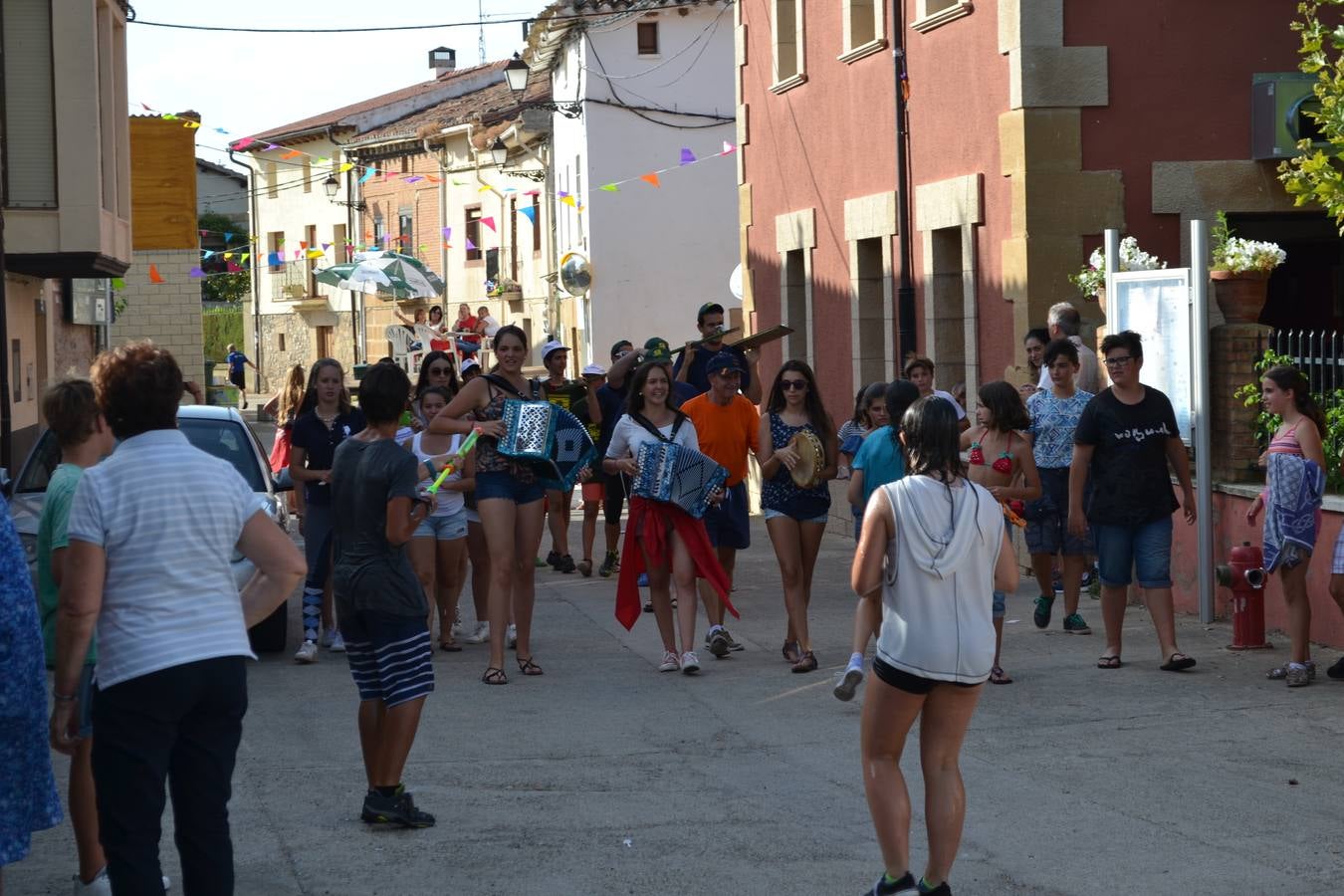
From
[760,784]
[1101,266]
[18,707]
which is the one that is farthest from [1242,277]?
[18,707]

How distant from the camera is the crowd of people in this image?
15.7ft

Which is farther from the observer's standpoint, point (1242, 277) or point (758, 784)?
point (1242, 277)

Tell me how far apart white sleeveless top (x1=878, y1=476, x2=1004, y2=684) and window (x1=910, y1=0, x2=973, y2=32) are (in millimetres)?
10813

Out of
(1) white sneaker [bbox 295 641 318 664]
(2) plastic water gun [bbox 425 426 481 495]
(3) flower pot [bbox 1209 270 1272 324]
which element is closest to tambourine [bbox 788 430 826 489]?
(2) plastic water gun [bbox 425 426 481 495]

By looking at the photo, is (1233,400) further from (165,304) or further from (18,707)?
(165,304)

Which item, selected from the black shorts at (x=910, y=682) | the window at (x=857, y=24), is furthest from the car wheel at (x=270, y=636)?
the window at (x=857, y=24)

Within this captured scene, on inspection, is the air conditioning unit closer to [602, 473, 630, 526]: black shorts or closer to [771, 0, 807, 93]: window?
[602, 473, 630, 526]: black shorts

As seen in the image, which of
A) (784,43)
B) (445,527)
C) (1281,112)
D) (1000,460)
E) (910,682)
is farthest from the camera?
(784,43)

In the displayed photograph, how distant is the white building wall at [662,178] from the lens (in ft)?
121

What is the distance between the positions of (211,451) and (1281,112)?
8.36 m

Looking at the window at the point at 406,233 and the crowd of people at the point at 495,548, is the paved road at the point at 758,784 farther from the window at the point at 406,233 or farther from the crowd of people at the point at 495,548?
the window at the point at 406,233

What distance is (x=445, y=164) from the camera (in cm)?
5281

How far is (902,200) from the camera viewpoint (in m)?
17.2

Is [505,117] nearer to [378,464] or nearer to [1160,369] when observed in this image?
[1160,369]
